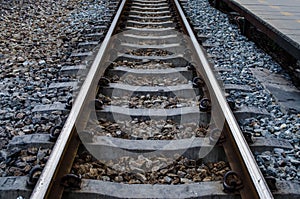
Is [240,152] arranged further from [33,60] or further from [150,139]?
[33,60]

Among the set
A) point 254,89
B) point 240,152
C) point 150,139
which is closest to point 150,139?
point 150,139

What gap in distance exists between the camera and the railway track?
2.40 m

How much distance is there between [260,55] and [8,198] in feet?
11.5

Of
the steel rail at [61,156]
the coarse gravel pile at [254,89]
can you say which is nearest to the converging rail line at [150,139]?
the steel rail at [61,156]

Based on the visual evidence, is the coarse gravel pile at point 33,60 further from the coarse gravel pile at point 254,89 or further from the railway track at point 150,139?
the coarse gravel pile at point 254,89

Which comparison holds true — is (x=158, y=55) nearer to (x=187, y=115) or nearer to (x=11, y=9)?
(x=187, y=115)

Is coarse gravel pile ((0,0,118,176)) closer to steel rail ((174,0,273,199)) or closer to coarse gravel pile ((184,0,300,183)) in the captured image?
steel rail ((174,0,273,199))

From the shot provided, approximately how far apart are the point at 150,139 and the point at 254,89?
1349 mm

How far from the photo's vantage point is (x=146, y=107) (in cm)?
355

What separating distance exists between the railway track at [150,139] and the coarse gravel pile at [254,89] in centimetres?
18

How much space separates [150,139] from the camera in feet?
10.0

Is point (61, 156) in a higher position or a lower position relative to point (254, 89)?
higher

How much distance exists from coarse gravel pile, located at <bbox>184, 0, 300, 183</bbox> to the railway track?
0.59 ft

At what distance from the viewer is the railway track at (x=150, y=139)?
2.40 meters
